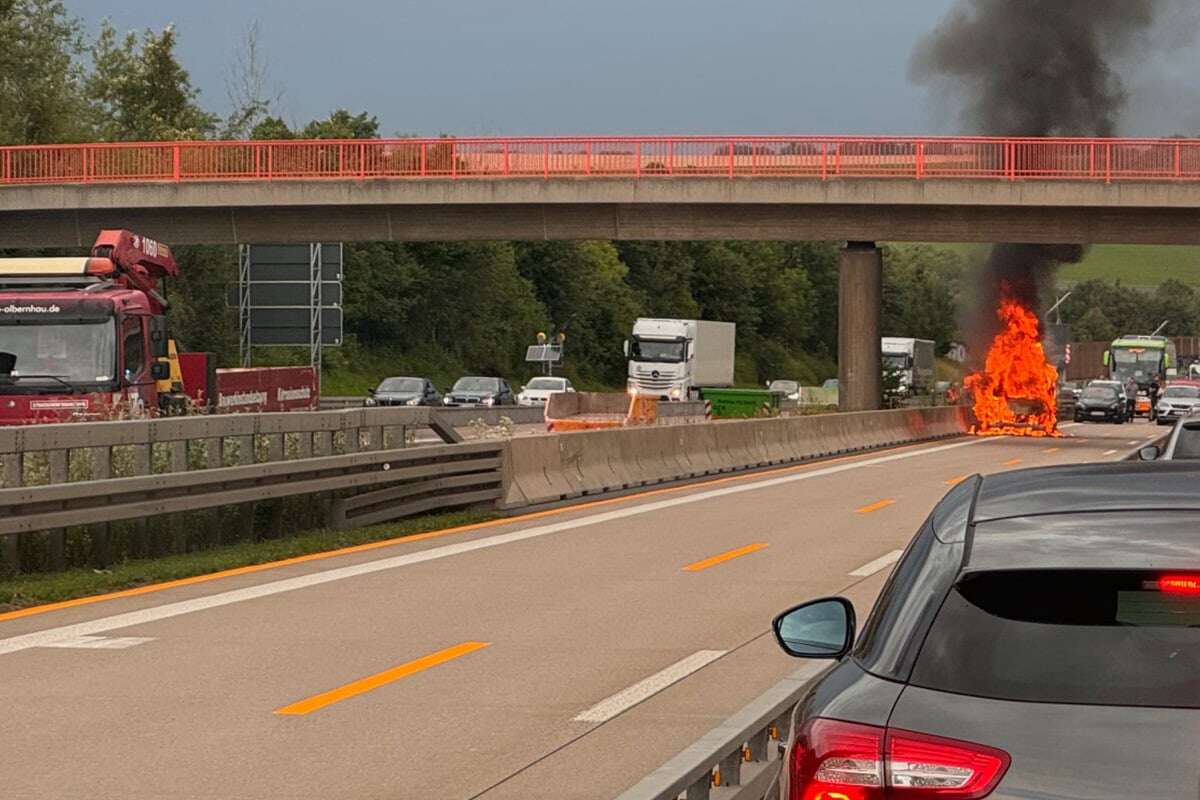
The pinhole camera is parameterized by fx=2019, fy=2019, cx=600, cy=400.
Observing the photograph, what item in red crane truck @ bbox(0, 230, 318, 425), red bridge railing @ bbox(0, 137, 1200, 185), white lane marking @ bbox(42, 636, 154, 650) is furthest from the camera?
red bridge railing @ bbox(0, 137, 1200, 185)

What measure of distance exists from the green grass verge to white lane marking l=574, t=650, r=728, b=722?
517 centimetres

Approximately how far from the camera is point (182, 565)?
661 inches

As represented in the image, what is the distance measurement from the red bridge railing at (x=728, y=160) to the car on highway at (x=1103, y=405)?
3247cm

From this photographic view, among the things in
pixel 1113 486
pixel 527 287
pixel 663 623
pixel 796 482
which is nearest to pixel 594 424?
pixel 796 482

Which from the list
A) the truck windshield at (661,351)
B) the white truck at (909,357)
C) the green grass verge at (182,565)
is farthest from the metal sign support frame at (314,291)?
the white truck at (909,357)

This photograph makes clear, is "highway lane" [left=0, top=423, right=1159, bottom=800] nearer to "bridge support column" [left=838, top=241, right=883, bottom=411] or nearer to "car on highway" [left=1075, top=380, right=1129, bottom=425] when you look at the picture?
"bridge support column" [left=838, top=241, right=883, bottom=411]

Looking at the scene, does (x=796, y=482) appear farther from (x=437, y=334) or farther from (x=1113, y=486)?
(x=437, y=334)

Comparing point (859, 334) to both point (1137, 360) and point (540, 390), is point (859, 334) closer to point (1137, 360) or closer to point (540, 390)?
point (540, 390)

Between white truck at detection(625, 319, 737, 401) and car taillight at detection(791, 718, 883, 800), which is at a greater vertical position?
white truck at detection(625, 319, 737, 401)

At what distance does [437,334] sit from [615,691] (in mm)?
83641

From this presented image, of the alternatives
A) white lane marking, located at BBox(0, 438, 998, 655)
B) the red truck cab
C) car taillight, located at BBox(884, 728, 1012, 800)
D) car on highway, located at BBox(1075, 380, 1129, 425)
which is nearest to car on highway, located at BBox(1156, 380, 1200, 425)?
car on highway, located at BBox(1075, 380, 1129, 425)

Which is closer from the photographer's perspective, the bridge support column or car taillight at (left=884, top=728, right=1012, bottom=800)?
car taillight at (left=884, top=728, right=1012, bottom=800)

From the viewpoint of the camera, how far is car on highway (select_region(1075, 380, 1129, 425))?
79375 millimetres

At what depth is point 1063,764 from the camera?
3508 mm
